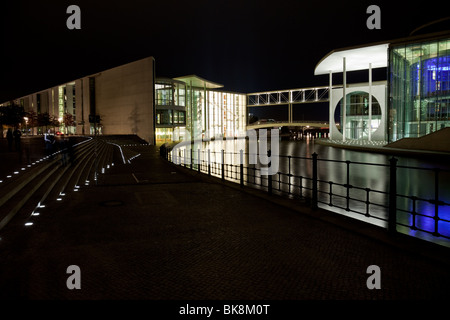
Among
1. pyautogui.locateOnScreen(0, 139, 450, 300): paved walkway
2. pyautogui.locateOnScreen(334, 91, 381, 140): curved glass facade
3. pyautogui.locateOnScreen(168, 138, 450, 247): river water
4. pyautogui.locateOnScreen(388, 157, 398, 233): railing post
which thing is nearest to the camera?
pyautogui.locateOnScreen(0, 139, 450, 300): paved walkway

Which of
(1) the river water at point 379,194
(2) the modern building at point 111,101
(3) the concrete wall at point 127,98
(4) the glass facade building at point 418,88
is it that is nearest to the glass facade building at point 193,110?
(3) the concrete wall at point 127,98

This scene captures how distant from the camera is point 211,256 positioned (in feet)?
17.5

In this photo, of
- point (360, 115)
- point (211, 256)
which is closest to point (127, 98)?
point (360, 115)

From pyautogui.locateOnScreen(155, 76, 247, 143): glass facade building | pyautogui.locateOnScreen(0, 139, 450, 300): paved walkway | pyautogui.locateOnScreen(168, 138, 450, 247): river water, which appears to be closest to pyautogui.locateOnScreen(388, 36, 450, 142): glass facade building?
pyautogui.locateOnScreen(168, 138, 450, 247): river water

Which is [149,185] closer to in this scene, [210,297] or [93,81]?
[210,297]

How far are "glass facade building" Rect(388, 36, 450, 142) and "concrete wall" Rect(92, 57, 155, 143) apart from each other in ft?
129

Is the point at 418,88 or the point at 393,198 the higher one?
the point at 418,88

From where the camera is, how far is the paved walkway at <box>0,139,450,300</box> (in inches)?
164

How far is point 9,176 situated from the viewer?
10.4m

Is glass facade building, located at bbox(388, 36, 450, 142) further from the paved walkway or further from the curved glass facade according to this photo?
the paved walkway

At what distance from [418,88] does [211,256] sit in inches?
1477

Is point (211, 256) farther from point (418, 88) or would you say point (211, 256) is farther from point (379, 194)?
point (418, 88)

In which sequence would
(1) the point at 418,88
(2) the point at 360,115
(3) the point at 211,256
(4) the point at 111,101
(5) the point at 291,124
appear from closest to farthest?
(3) the point at 211,256
(1) the point at 418,88
(2) the point at 360,115
(4) the point at 111,101
(5) the point at 291,124

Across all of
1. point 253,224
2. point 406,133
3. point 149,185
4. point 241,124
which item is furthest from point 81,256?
point 241,124
